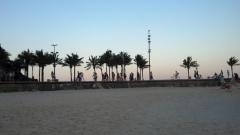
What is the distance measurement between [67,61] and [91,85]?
54412mm

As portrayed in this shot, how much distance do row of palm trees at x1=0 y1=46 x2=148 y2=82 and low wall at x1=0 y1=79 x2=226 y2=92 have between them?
34.8m

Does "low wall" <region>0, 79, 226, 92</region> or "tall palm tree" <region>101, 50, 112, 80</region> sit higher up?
"tall palm tree" <region>101, 50, 112, 80</region>

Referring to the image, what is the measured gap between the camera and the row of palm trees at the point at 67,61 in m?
87.6

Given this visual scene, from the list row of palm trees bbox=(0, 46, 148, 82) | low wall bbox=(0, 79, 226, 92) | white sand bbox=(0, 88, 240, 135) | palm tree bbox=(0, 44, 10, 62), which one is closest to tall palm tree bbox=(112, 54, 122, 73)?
row of palm trees bbox=(0, 46, 148, 82)

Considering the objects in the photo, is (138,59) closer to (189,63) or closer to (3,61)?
(189,63)

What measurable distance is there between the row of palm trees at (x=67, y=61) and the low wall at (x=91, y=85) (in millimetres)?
34818

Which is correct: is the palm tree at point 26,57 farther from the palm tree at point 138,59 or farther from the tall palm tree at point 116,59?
the palm tree at point 138,59

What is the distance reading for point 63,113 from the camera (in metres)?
16.9

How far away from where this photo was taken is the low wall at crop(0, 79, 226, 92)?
40.3 metres

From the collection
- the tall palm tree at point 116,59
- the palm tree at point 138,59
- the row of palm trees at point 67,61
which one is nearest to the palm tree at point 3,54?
the row of palm trees at point 67,61

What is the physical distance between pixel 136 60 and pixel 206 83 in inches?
2455

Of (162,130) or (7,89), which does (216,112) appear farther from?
(7,89)

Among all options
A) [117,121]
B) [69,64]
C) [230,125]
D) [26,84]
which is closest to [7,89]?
[26,84]

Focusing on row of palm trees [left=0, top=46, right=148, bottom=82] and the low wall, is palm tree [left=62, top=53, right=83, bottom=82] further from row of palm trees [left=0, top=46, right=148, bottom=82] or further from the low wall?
the low wall
